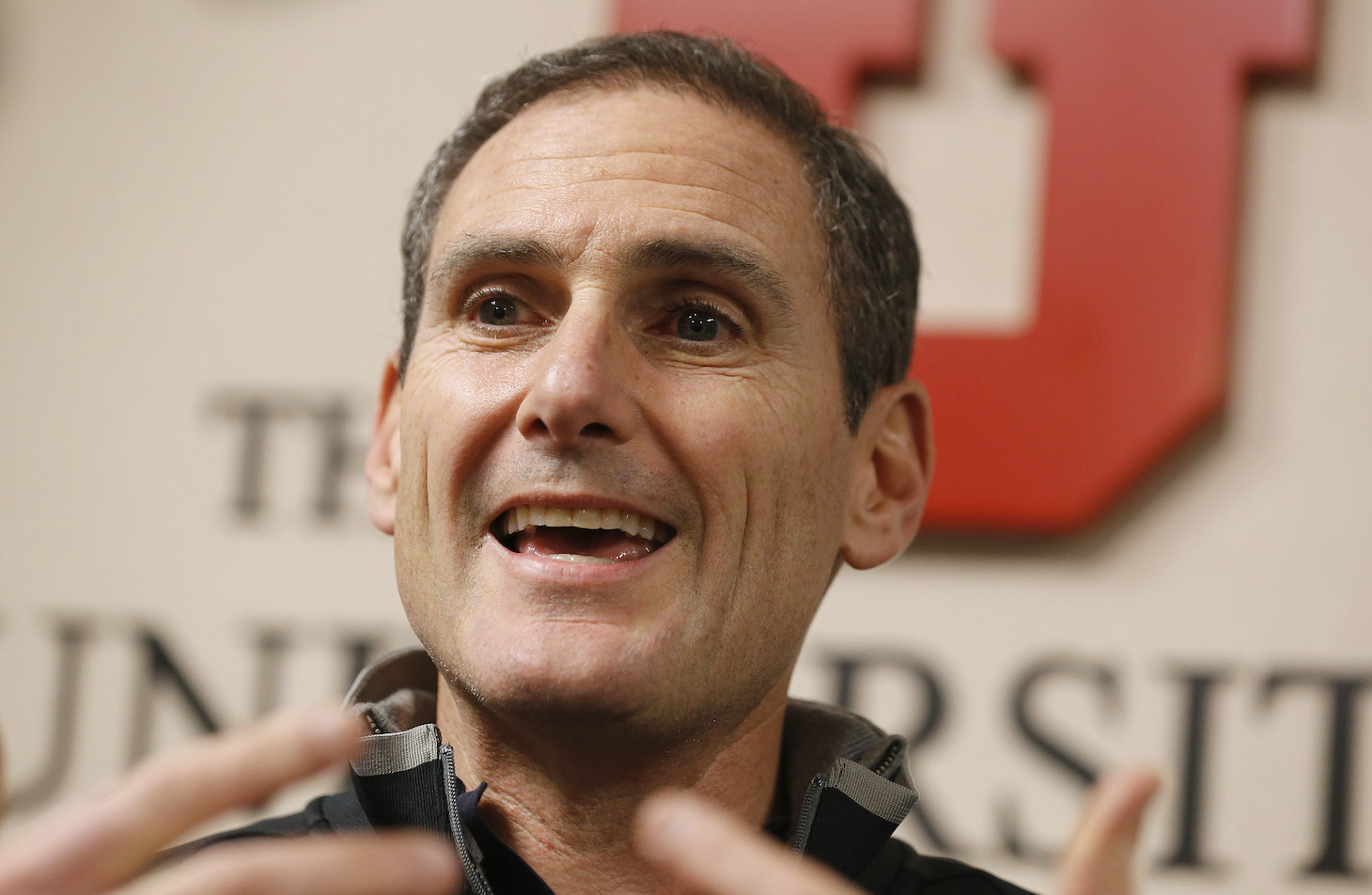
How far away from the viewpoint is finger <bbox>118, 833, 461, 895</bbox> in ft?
2.18

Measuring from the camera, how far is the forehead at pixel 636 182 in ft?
3.77

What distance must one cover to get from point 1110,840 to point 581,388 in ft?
1.69

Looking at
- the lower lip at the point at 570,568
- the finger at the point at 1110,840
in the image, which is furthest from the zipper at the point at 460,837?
the finger at the point at 1110,840

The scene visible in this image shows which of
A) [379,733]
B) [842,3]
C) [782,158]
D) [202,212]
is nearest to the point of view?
[379,733]

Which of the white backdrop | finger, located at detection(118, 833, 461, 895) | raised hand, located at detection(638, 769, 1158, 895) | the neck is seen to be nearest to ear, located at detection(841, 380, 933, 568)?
the neck

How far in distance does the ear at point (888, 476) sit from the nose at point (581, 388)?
325 mm

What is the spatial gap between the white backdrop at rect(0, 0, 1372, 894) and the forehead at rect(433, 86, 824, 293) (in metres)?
1.16

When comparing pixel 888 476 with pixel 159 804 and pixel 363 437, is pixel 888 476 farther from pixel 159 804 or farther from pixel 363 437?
pixel 363 437

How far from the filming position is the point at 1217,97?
7.48 ft

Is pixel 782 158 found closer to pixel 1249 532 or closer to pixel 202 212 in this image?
pixel 1249 532

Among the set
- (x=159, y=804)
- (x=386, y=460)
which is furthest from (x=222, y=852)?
(x=386, y=460)

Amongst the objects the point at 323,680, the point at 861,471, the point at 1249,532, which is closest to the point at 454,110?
the point at 323,680

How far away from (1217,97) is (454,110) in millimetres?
1398

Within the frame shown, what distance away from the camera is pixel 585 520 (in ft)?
3.56
